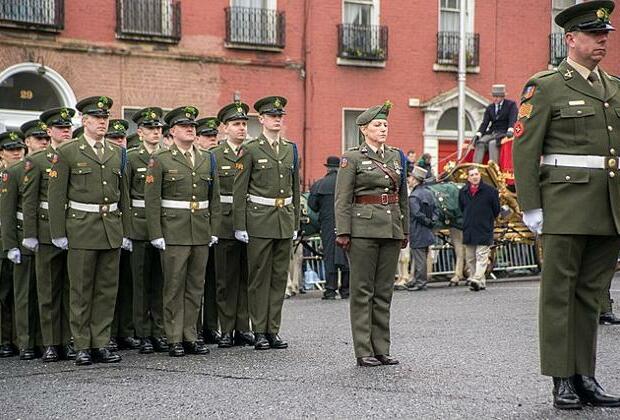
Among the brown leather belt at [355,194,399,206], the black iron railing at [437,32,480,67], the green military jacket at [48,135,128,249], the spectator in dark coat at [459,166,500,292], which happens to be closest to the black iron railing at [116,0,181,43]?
the black iron railing at [437,32,480,67]

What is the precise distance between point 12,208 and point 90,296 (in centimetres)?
156

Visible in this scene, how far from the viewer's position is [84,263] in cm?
1037

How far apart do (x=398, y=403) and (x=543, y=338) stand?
1.03 m

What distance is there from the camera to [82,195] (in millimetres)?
10406

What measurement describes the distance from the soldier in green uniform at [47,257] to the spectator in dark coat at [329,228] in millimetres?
6992

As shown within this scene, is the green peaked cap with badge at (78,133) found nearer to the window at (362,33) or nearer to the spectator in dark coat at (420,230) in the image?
the spectator in dark coat at (420,230)

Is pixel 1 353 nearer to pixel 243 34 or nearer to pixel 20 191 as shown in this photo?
pixel 20 191

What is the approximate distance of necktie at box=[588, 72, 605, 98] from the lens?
24.1ft

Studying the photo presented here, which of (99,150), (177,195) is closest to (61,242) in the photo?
(99,150)

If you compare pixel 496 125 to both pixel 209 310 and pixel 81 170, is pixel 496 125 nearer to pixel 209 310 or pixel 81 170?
pixel 209 310

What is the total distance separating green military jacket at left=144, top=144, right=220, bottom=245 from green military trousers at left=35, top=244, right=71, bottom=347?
913 millimetres

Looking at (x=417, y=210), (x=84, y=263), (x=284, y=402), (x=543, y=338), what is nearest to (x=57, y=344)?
(x=84, y=263)

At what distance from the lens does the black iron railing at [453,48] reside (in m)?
31.6

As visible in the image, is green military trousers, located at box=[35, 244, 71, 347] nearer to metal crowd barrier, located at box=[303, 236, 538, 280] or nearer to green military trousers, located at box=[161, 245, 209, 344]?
green military trousers, located at box=[161, 245, 209, 344]
